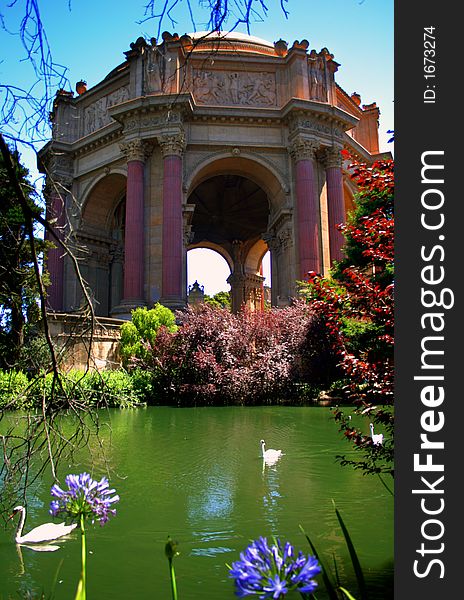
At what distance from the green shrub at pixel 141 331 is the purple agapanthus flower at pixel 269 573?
696 inches

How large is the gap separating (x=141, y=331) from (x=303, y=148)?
12.8 metres

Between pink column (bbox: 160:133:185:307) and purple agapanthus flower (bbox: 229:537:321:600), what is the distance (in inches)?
883

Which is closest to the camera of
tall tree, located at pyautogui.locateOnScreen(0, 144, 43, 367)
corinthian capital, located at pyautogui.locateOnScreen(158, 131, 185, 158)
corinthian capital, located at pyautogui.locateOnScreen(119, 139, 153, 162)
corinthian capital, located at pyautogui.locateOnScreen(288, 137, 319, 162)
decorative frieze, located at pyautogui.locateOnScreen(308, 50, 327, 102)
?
tall tree, located at pyautogui.locateOnScreen(0, 144, 43, 367)

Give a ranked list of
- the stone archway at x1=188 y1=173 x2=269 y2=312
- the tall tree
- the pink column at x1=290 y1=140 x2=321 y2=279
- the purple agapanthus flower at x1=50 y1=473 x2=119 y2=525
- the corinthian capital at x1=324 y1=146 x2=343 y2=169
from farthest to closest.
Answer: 1. the stone archway at x1=188 y1=173 x2=269 y2=312
2. the corinthian capital at x1=324 y1=146 x2=343 y2=169
3. the pink column at x1=290 y1=140 x2=321 y2=279
4. the tall tree
5. the purple agapanthus flower at x1=50 y1=473 x2=119 y2=525

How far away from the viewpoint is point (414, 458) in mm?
1488

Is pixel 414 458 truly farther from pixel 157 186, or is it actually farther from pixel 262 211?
pixel 262 211

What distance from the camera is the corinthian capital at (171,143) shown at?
24.2 metres

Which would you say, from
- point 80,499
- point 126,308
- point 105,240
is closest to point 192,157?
point 105,240

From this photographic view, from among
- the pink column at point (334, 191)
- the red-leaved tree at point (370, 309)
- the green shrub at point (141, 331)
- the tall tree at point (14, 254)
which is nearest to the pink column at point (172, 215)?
the green shrub at point (141, 331)

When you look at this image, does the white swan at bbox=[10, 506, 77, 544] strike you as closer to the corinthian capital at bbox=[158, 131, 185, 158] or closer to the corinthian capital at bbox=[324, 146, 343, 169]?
the corinthian capital at bbox=[158, 131, 185, 158]

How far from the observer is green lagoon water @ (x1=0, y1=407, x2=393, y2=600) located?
11.6 feet

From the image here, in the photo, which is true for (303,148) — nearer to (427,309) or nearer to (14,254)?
(14,254)

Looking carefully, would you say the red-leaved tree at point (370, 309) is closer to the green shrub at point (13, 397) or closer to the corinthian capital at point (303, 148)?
the green shrub at point (13, 397)

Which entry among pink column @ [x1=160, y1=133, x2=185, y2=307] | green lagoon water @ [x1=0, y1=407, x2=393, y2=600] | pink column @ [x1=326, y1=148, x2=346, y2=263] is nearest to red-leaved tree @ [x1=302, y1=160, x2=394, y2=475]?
green lagoon water @ [x1=0, y1=407, x2=393, y2=600]
